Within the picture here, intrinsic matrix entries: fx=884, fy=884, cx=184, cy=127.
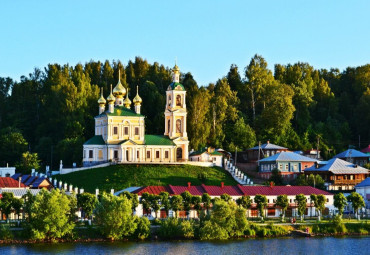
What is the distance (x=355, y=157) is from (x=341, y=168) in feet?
31.7

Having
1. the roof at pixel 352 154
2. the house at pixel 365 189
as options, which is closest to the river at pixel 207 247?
the house at pixel 365 189

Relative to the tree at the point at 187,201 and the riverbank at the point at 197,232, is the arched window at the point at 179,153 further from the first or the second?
the riverbank at the point at 197,232

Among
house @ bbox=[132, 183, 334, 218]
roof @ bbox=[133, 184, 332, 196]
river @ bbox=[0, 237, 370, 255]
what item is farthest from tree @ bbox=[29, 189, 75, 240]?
roof @ bbox=[133, 184, 332, 196]

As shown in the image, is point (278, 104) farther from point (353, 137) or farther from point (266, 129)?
point (353, 137)

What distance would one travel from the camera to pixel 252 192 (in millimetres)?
71375

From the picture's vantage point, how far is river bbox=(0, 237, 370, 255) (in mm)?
53594

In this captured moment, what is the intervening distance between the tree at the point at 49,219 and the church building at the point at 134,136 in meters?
25.2

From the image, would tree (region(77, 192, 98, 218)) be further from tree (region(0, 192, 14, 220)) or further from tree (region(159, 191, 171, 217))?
tree (region(159, 191, 171, 217))

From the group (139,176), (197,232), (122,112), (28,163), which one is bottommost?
(197,232)

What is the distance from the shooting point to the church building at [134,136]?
8450 centimetres

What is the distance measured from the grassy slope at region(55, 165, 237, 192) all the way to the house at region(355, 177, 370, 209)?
11340 mm

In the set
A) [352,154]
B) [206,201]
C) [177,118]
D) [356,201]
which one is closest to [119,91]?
[177,118]

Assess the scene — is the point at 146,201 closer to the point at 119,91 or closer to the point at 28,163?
the point at 28,163

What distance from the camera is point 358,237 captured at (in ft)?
205
